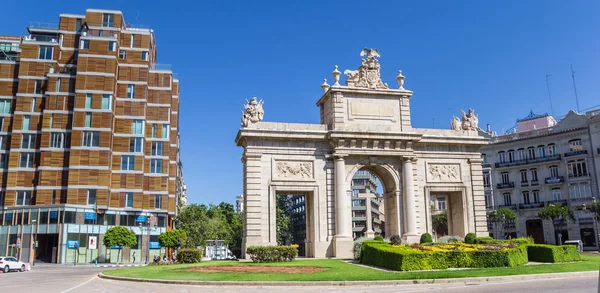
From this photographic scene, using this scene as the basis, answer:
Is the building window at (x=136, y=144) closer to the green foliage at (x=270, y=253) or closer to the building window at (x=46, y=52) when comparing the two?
the building window at (x=46, y=52)

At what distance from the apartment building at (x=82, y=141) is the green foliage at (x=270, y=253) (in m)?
35.1

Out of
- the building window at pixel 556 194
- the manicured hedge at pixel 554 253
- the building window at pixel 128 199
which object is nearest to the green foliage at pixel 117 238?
the building window at pixel 128 199

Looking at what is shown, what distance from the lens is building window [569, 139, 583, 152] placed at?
63.5 meters

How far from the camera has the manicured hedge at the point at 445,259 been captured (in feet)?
79.6

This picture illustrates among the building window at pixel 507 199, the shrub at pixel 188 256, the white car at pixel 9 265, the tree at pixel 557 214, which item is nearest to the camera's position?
the shrub at pixel 188 256

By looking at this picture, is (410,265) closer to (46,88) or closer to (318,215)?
(318,215)

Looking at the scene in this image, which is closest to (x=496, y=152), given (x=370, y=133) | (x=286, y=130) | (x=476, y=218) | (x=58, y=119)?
(x=476, y=218)

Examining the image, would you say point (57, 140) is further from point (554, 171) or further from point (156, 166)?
point (554, 171)

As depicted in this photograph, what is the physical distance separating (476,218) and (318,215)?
560 inches

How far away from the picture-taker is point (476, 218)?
4250 cm

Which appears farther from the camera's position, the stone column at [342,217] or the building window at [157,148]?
the building window at [157,148]

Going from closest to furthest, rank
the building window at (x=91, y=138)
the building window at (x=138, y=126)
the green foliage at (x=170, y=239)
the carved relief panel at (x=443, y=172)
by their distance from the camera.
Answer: the carved relief panel at (x=443, y=172)
the green foliage at (x=170, y=239)
the building window at (x=91, y=138)
the building window at (x=138, y=126)

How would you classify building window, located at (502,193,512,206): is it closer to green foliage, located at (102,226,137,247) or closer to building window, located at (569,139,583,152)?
building window, located at (569,139,583,152)

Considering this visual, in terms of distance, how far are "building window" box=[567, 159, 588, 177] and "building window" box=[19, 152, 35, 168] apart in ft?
230
